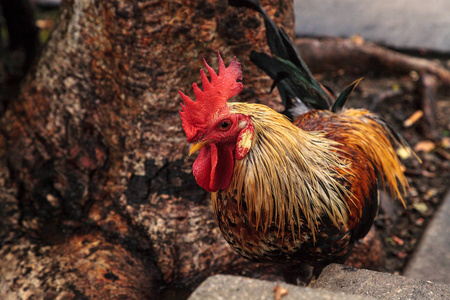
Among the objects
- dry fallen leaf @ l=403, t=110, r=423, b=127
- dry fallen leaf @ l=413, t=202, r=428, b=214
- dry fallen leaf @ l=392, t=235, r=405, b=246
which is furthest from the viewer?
dry fallen leaf @ l=403, t=110, r=423, b=127

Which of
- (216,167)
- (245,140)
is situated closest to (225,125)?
(245,140)

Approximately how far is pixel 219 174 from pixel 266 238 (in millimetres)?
398

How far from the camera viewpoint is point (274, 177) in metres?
1.98

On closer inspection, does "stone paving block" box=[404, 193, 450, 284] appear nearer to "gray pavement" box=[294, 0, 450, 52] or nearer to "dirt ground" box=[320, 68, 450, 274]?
"dirt ground" box=[320, 68, 450, 274]

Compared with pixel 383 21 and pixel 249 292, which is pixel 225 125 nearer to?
pixel 249 292

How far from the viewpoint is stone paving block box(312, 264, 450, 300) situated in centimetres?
198

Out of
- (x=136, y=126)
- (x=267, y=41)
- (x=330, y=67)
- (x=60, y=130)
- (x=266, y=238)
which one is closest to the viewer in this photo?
(x=266, y=238)

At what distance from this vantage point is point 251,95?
2.94m

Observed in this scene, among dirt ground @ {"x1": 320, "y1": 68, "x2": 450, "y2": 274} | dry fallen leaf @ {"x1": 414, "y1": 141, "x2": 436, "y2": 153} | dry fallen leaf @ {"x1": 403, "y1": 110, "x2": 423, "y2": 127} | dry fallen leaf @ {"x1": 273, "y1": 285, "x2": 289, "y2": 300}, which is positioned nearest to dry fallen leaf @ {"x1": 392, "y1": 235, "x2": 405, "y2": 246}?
dirt ground @ {"x1": 320, "y1": 68, "x2": 450, "y2": 274}

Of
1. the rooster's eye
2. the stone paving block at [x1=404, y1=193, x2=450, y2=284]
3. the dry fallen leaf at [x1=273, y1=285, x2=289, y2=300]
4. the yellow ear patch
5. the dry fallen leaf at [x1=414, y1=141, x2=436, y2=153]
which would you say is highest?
the rooster's eye

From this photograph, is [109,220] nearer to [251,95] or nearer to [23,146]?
[23,146]

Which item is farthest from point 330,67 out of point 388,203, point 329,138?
point 329,138

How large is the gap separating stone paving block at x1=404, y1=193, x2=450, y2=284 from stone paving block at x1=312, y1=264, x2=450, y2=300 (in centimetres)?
126

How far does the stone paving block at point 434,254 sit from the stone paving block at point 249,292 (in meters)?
1.89
